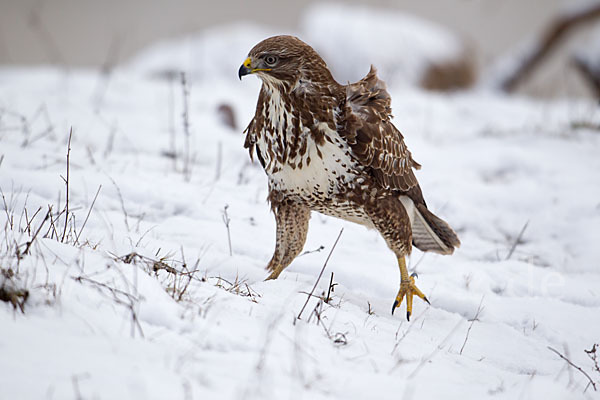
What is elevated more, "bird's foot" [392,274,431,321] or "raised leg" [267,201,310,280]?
"raised leg" [267,201,310,280]

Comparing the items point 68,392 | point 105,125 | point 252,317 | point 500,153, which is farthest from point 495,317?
point 105,125

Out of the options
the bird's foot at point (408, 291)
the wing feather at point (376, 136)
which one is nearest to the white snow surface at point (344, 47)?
the wing feather at point (376, 136)

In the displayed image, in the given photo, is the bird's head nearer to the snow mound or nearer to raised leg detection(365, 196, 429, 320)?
raised leg detection(365, 196, 429, 320)

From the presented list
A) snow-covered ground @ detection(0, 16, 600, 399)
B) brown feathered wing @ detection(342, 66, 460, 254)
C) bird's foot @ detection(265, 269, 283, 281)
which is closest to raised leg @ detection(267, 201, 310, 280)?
bird's foot @ detection(265, 269, 283, 281)

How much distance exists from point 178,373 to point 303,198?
1.51m

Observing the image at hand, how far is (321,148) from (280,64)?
508mm

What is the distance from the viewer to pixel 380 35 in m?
11.8

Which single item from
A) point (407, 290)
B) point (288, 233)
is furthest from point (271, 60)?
point (407, 290)

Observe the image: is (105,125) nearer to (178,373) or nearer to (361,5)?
(178,373)

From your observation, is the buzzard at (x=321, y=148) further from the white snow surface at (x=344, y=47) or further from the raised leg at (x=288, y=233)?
the white snow surface at (x=344, y=47)

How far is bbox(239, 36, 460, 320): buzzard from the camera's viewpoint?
2.78m

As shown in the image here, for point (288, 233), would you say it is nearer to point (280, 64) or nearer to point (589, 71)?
point (280, 64)

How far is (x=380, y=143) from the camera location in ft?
9.66

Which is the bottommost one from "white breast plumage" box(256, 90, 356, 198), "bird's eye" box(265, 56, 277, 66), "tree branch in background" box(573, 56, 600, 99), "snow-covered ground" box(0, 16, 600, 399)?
"snow-covered ground" box(0, 16, 600, 399)
